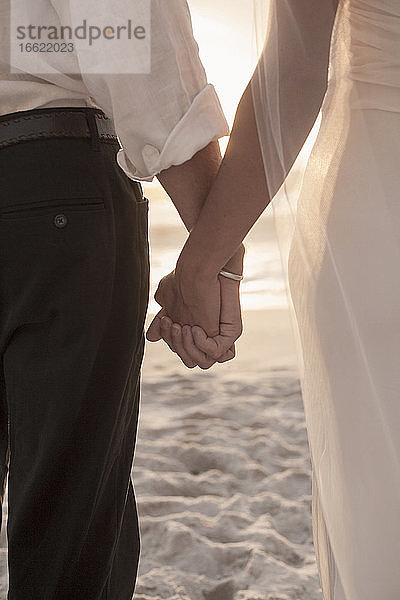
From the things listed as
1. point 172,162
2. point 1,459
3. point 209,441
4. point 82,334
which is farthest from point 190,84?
point 209,441

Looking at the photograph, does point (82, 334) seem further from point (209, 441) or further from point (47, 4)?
point (209, 441)

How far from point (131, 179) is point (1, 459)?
1.43ft

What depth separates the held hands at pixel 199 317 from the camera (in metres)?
1.19

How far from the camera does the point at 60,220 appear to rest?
1.05m

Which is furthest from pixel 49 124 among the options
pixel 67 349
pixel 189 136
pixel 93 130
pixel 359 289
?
pixel 359 289

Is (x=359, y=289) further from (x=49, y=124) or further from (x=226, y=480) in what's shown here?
(x=226, y=480)

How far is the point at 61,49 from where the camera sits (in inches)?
40.4

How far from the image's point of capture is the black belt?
1047 mm

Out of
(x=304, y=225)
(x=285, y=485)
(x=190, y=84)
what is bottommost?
(x=285, y=485)

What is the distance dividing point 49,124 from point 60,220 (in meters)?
0.12

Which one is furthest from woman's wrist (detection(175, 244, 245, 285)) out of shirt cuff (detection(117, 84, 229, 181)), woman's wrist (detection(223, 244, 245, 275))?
shirt cuff (detection(117, 84, 229, 181))

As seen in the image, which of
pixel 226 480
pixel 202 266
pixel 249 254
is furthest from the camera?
pixel 226 480

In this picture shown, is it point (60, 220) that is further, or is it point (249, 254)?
point (249, 254)

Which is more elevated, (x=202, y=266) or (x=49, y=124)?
(x=49, y=124)
